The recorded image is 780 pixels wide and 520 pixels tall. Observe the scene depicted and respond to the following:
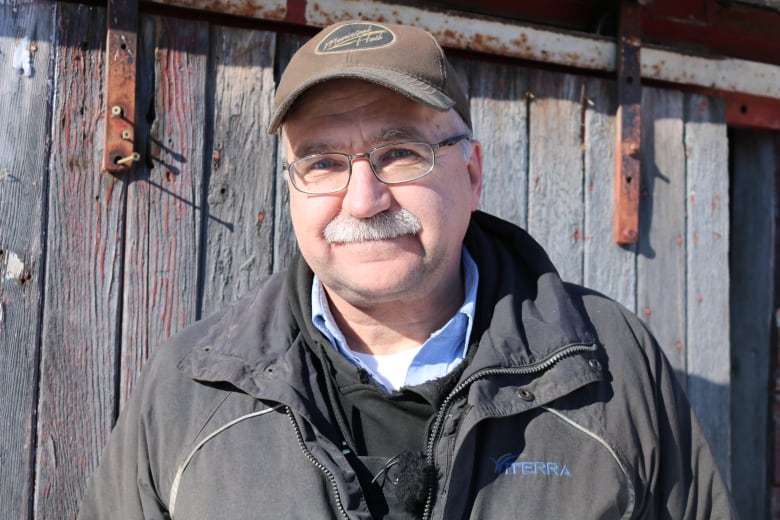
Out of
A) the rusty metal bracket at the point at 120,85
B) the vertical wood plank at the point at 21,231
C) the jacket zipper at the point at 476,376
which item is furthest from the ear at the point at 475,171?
the vertical wood plank at the point at 21,231

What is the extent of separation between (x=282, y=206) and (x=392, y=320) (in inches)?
27.0

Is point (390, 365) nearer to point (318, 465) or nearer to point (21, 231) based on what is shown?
point (318, 465)

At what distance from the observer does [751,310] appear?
316 cm

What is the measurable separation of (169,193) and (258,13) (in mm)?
631

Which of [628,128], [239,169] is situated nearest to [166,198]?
[239,169]

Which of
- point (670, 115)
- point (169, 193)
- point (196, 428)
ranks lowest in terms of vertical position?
point (196, 428)

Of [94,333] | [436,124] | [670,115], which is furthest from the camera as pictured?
[670,115]

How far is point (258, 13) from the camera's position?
2.29 meters

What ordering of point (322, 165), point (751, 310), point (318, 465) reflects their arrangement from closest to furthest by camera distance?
point (318, 465), point (322, 165), point (751, 310)

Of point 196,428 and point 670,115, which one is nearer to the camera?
point 196,428

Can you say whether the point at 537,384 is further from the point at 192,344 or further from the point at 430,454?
the point at 192,344

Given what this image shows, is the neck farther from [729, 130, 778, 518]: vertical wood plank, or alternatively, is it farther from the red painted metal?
[729, 130, 778, 518]: vertical wood plank

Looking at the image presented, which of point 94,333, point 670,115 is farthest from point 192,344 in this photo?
point 670,115

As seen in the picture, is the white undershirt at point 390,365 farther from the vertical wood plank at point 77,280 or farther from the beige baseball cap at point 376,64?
the vertical wood plank at point 77,280
